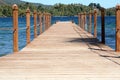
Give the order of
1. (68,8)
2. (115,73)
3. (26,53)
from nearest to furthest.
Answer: (115,73), (26,53), (68,8)

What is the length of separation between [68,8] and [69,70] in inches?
5733

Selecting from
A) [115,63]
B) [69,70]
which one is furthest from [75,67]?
[115,63]

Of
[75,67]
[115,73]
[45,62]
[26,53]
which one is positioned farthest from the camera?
[26,53]

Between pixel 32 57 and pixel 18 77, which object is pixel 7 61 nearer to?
pixel 32 57

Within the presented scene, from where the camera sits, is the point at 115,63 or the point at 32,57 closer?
the point at 115,63

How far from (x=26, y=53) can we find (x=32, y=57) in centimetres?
110

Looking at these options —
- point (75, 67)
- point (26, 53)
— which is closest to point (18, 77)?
point (75, 67)

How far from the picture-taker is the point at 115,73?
7.62 m

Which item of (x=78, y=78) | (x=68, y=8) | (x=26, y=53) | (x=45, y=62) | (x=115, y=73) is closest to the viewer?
(x=78, y=78)

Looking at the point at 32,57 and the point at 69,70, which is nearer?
the point at 69,70

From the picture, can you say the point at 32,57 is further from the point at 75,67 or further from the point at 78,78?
the point at 78,78

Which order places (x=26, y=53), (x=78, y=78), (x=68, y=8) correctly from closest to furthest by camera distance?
1. (x=78, y=78)
2. (x=26, y=53)
3. (x=68, y=8)

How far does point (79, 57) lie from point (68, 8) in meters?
143

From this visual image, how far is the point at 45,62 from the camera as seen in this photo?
9375 mm
